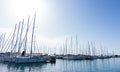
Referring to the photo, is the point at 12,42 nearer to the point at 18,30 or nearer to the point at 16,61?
the point at 18,30

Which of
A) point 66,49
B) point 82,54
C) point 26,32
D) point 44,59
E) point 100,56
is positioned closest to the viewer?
point 26,32

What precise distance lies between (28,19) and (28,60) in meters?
14.9

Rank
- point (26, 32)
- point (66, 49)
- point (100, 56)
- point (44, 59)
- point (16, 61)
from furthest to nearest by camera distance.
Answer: point (100, 56)
point (66, 49)
point (44, 59)
point (26, 32)
point (16, 61)

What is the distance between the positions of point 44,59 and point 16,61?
39.8 ft

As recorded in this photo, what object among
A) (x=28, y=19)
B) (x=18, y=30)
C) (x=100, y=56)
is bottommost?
(x=100, y=56)

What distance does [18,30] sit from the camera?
5959 centimetres

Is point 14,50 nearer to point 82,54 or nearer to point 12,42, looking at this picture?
point 12,42

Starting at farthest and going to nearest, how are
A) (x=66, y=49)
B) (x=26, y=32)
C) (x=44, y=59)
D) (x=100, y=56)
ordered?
(x=100, y=56), (x=66, y=49), (x=44, y=59), (x=26, y=32)

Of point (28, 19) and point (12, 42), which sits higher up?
point (28, 19)

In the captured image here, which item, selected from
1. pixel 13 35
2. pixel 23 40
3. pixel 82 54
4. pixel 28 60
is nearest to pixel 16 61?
pixel 28 60

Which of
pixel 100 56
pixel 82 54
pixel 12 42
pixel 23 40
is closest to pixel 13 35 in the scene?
pixel 12 42

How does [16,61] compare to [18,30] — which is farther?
[18,30]

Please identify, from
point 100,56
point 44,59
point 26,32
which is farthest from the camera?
point 100,56

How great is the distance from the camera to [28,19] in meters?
56.2
